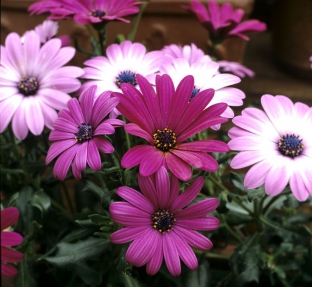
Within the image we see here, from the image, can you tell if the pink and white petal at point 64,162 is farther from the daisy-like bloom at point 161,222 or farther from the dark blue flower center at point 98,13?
the dark blue flower center at point 98,13

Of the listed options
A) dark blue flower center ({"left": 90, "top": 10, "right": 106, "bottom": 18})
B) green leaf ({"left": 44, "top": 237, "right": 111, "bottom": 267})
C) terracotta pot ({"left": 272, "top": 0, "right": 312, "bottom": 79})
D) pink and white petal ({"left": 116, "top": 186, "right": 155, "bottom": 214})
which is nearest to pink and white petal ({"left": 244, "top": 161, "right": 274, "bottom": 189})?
pink and white petal ({"left": 116, "top": 186, "right": 155, "bottom": 214})

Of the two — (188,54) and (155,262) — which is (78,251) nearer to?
(155,262)

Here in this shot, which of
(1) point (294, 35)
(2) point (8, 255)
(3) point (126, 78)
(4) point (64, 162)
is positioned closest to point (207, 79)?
(3) point (126, 78)

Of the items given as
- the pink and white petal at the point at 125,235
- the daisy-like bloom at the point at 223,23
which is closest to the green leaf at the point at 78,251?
the pink and white petal at the point at 125,235

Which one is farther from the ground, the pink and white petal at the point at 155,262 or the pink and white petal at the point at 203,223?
the pink and white petal at the point at 203,223

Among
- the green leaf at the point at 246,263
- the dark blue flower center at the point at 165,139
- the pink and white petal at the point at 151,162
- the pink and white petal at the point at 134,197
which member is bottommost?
the green leaf at the point at 246,263

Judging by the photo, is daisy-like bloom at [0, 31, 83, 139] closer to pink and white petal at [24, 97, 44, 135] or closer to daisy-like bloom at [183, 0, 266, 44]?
pink and white petal at [24, 97, 44, 135]
